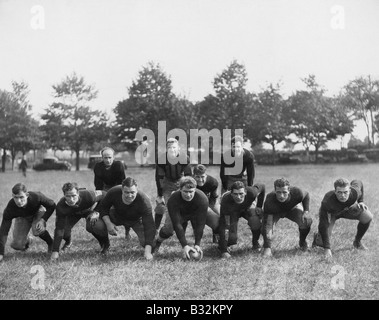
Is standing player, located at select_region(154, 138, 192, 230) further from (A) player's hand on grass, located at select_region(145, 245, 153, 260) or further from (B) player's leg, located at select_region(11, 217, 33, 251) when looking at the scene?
(B) player's leg, located at select_region(11, 217, 33, 251)

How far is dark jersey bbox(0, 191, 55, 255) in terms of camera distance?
600cm

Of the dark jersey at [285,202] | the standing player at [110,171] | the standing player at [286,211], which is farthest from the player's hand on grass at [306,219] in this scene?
the standing player at [110,171]

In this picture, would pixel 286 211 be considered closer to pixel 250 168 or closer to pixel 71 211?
pixel 250 168

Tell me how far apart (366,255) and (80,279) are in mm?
4025

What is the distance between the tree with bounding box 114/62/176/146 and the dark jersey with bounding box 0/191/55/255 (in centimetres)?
2925

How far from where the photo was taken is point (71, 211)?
20.9 feet

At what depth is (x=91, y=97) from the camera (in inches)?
1563

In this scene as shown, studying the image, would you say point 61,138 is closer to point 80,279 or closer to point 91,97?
point 91,97

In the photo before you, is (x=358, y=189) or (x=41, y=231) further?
(x=358, y=189)

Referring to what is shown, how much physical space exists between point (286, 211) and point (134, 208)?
7.78 ft

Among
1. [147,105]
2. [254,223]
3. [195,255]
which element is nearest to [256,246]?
[254,223]
